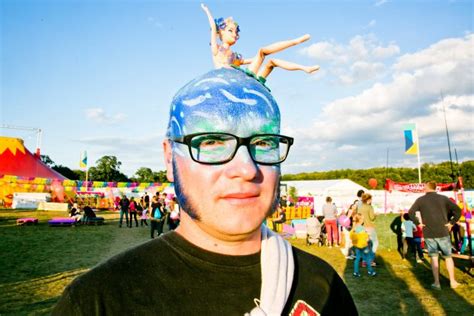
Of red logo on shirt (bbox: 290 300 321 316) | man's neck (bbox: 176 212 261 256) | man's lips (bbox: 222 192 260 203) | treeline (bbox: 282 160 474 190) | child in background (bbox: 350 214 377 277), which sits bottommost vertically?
child in background (bbox: 350 214 377 277)

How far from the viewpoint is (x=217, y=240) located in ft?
4.35

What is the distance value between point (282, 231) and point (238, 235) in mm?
16257

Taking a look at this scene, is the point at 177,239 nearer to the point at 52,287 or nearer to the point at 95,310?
the point at 95,310

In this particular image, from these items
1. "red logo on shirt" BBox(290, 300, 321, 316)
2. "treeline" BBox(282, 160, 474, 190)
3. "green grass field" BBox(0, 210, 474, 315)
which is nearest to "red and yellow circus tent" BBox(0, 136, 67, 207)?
"green grass field" BBox(0, 210, 474, 315)

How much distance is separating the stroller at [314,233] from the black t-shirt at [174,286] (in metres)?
12.0

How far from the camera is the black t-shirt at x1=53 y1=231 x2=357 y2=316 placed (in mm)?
1137

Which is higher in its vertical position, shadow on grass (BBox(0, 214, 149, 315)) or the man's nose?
the man's nose

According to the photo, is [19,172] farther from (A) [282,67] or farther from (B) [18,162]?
(A) [282,67]

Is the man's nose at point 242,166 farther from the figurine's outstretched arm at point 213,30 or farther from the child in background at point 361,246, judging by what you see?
the child in background at point 361,246

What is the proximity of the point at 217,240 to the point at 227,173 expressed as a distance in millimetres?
282

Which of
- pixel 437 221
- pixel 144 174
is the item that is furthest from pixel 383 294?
pixel 144 174

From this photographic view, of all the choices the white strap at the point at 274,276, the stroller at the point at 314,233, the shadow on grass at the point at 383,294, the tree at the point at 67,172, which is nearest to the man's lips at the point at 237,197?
the white strap at the point at 274,276

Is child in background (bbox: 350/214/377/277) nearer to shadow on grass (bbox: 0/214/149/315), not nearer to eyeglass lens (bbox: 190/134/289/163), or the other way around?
shadow on grass (bbox: 0/214/149/315)

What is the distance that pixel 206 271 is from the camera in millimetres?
1273
